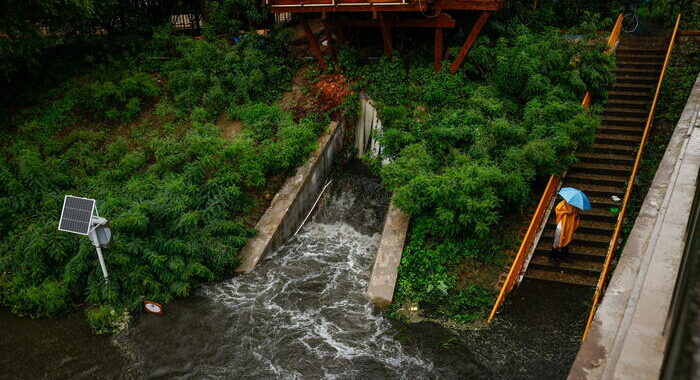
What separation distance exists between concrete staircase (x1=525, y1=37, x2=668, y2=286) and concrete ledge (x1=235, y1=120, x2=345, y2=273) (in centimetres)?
596

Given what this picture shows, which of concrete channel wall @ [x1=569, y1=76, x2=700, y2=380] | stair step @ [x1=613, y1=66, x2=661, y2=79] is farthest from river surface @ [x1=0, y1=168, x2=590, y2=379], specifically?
stair step @ [x1=613, y1=66, x2=661, y2=79]

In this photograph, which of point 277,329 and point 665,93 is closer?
point 277,329

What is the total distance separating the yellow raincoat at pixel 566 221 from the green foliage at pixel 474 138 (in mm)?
1008

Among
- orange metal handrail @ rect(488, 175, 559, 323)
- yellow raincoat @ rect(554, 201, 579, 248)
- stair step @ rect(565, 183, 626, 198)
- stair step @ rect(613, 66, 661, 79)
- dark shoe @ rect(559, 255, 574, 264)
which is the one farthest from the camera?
stair step @ rect(613, 66, 661, 79)

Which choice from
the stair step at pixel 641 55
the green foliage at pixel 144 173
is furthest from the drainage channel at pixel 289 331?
the stair step at pixel 641 55

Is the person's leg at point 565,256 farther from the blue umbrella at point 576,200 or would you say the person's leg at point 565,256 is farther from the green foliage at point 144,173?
the green foliage at point 144,173

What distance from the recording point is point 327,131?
1428cm

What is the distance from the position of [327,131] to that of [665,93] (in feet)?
31.9

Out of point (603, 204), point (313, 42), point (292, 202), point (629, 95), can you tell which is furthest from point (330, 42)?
point (603, 204)

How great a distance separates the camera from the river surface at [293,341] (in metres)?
8.38

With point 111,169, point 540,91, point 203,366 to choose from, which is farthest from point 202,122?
point 540,91

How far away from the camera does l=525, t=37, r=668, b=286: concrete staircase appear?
10180 mm

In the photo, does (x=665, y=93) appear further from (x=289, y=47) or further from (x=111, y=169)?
(x=111, y=169)

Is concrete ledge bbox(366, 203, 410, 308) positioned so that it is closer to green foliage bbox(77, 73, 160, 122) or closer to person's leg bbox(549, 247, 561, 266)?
person's leg bbox(549, 247, 561, 266)
